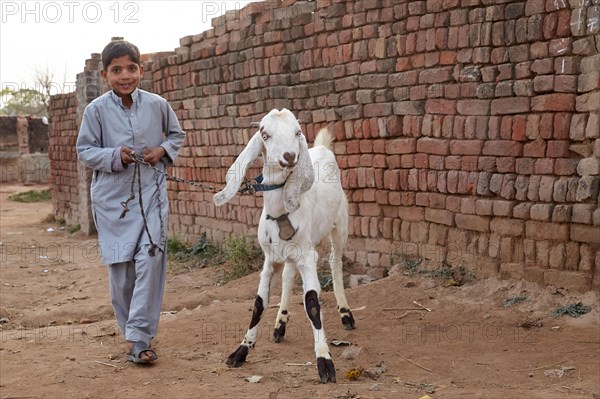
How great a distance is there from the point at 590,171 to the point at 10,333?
189 inches

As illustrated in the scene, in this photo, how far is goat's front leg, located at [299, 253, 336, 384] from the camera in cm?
457

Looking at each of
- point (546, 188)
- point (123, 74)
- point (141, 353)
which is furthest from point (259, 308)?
point (546, 188)

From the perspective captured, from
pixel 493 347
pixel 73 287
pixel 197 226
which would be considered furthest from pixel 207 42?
pixel 493 347

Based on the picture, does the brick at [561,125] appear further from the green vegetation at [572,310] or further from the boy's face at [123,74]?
the boy's face at [123,74]

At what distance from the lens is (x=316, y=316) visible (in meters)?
4.75

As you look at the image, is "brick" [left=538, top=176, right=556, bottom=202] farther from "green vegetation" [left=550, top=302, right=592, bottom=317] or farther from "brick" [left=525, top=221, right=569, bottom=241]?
"green vegetation" [left=550, top=302, right=592, bottom=317]

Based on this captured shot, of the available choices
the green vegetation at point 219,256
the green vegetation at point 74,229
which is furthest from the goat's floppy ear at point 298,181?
the green vegetation at point 74,229

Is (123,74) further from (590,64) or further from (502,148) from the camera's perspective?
(590,64)

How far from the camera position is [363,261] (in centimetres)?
772

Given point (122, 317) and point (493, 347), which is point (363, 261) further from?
point (122, 317)

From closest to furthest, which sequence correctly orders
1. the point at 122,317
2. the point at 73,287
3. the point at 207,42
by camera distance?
1. the point at 122,317
2. the point at 73,287
3. the point at 207,42

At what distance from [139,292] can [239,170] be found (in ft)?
3.47

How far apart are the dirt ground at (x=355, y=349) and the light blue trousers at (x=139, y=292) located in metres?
0.26

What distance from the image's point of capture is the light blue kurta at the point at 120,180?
196 inches
